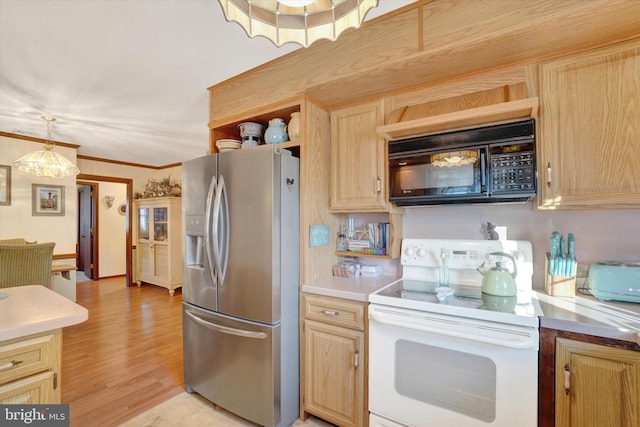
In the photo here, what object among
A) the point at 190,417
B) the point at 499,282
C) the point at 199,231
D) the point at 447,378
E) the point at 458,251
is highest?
the point at 199,231

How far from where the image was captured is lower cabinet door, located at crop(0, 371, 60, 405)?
1098 millimetres

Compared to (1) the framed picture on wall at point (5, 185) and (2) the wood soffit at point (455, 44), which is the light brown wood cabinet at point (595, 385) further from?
(1) the framed picture on wall at point (5, 185)

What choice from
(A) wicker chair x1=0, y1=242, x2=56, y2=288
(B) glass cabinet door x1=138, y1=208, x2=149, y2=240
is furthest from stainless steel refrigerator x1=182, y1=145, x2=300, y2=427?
(B) glass cabinet door x1=138, y1=208, x2=149, y2=240

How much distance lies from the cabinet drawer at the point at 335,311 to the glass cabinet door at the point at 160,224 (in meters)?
4.15

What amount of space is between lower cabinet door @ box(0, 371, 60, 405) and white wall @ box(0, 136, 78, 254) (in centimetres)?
393

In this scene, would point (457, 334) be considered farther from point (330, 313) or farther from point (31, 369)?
point (31, 369)

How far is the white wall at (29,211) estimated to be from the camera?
3.83m

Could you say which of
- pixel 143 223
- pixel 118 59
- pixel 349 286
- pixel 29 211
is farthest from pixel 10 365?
pixel 143 223

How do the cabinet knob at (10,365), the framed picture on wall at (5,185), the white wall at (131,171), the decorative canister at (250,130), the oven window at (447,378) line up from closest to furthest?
1. the cabinet knob at (10,365)
2. the oven window at (447,378)
3. the decorative canister at (250,130)
4. the framed picture on wall at (5,185)
5. the white wall at (131,171)

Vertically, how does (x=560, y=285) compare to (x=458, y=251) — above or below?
below

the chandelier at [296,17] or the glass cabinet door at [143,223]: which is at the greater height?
the chandelier at [296,17]

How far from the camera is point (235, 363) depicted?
6.10 ft

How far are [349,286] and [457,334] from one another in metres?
A: 0.67

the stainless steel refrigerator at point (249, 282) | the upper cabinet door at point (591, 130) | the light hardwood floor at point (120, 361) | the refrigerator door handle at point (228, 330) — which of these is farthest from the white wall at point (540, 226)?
the light hardwood floor at point (120, 361)
